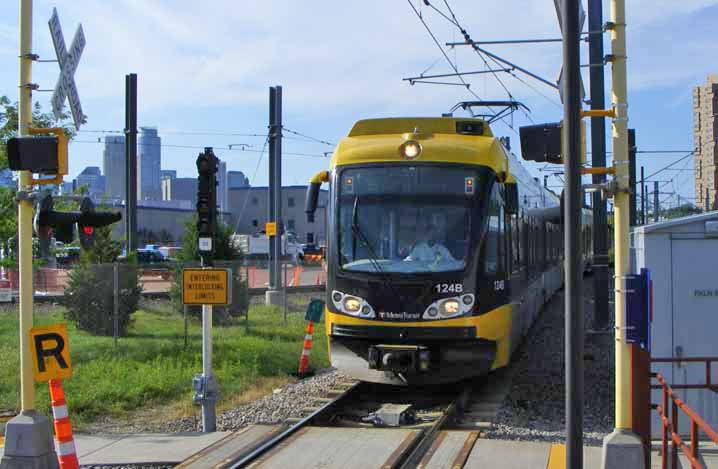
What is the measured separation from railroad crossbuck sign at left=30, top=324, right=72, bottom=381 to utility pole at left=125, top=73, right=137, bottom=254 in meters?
16.6

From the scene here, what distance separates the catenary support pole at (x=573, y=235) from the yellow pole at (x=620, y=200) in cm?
66

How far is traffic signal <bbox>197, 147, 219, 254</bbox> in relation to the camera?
1080 centimetres

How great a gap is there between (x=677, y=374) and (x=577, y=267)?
11.9ft

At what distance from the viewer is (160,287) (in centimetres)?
3272

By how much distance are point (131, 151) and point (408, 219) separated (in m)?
15.4

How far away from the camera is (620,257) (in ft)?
22.7

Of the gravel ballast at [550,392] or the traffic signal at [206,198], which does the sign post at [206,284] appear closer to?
the traffic signal at [206,198]

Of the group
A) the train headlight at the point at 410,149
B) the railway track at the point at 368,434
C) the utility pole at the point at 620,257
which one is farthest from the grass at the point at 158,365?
the utility pole at the point at 620,257

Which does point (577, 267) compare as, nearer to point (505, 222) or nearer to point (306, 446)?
point (306, 446)

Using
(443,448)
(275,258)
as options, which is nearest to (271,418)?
(443,448)

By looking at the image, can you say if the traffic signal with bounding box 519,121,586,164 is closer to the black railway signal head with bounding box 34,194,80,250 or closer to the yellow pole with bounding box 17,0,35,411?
the black railway signal head with bounding box 34,194,80,250

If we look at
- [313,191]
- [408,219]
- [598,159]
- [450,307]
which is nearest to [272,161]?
[598,159]

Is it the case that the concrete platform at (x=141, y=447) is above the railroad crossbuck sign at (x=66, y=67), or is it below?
below

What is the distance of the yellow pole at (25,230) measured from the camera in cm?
796
